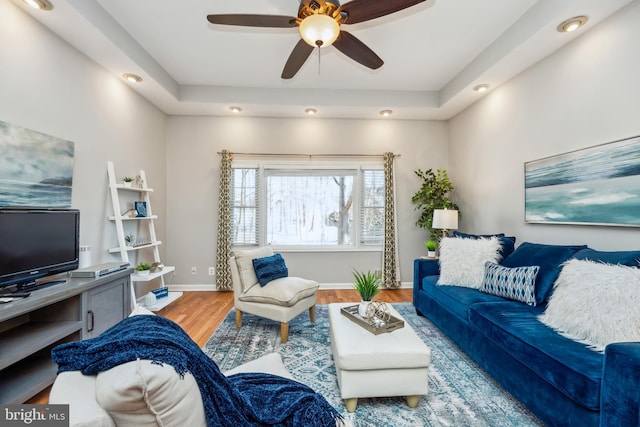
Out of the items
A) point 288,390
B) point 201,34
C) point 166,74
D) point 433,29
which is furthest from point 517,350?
point 166,74

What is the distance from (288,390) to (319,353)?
4.71ft

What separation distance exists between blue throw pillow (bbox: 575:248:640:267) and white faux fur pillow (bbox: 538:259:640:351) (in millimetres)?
132

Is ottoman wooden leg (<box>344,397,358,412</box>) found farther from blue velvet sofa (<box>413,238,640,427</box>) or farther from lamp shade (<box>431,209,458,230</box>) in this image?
lamp shade (<box>431,209,458,230</box>)

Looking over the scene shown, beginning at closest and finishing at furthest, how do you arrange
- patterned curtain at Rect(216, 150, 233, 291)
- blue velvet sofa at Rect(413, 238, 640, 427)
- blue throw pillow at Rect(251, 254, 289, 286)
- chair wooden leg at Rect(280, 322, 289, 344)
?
blue velvet sofa at Rect(413, 238, 640, 427), chair wooden leg at Rect(280, 322, 289, 344), blue throw pillow at Rect(251, 254, 289, 286), patterned curtain at Rect(216, 150, 233, 291)

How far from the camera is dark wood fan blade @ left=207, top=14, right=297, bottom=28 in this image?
1959 millimetres

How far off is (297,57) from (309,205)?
250cm

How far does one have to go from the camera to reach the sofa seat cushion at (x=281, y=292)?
279 cm

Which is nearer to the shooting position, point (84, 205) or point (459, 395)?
point (459, 395)

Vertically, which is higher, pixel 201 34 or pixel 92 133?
pixel 201 34

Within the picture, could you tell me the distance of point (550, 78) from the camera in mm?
2768

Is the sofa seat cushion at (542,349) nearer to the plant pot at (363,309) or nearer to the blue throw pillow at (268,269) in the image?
the plant pot at (363,309)

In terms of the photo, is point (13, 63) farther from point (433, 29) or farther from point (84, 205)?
point (433, 29)

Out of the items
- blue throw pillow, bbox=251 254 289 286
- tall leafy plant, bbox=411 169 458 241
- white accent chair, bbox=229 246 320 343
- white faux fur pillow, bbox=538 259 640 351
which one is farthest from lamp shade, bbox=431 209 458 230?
blue throw pillow, bbox=251 254 289 286

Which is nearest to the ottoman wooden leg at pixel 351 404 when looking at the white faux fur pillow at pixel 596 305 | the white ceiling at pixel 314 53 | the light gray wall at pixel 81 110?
the white faux fur pillow at pixel 596 305
